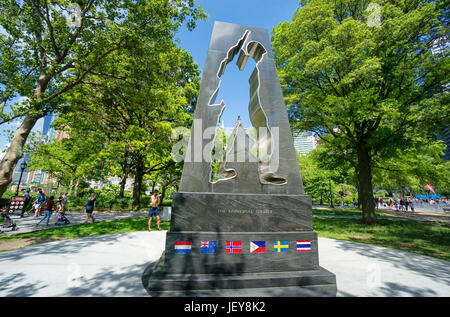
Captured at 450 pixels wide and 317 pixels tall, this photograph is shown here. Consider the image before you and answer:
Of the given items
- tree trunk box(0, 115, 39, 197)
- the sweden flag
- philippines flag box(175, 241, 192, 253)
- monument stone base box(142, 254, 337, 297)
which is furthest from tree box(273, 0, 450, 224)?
tree trunk box(0, 115, 39, 197)

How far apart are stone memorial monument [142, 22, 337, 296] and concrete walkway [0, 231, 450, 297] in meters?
0.66

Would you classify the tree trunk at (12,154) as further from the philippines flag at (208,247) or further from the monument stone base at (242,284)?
the philippines flag at (208,247)

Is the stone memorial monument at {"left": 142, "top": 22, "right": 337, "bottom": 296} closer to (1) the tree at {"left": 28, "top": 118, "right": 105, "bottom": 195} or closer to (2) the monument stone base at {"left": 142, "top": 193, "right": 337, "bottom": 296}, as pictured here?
(2) the monument stone base at {"left": 142, "top": 193, "right": 337, "bottom": 296}

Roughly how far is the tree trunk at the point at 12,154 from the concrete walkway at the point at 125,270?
4.16 meters

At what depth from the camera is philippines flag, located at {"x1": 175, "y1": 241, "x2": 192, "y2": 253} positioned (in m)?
3.93

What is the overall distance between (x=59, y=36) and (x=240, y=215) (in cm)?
1139

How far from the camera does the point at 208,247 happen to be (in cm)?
403

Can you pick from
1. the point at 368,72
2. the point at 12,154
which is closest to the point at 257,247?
the point at 12,154

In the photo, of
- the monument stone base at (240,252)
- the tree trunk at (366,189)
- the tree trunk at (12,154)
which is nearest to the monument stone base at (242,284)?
the monument stone base at (240,252)

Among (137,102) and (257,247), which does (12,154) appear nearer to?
(137,102)

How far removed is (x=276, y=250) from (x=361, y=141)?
40.3 ft
